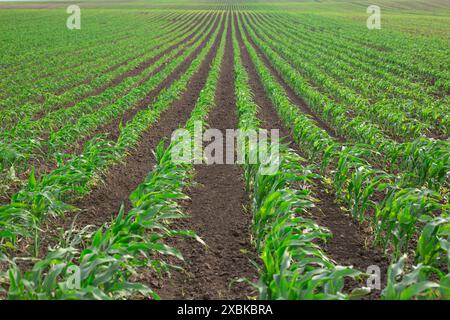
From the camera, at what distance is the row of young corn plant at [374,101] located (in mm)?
8675

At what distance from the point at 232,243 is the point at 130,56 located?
62.9 feet

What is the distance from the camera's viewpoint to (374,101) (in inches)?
479

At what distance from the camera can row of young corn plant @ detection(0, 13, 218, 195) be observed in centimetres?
573

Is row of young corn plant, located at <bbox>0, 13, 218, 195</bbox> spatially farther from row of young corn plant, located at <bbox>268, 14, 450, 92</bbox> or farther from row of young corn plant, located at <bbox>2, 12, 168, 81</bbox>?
row of young corn plant, located at <bbox>268, 14, 450, 92</bbox>

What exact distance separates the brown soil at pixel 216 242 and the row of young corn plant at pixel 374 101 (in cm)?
446

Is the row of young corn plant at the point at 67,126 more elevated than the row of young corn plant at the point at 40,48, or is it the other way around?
the row of young corn plant at the point at 40,48

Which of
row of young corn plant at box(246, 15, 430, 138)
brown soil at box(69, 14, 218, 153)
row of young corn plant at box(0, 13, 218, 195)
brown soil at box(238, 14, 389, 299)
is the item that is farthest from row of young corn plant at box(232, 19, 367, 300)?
row of young corn plant at box(246, 15, 430, 138)

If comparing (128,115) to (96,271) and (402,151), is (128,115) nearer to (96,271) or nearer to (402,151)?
(402,151)

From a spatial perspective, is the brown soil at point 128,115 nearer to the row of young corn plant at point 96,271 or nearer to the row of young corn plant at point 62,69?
the row of young corn plant at point 62,69

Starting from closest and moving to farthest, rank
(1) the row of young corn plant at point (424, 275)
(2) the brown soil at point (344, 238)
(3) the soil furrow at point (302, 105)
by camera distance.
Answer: (1) the row of young corn plant at point (424, 275), (2) the brown soil at point (344, 238), (3) the soil furrow at point (302, 105)

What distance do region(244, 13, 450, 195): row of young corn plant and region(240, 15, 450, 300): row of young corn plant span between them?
285 millimetres

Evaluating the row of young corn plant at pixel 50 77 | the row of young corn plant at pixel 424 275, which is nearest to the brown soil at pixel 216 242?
the row of young corn plant at pixel 424 275

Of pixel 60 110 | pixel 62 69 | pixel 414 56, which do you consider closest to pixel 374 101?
pixel 60 110

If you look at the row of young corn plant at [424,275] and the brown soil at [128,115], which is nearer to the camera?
the row of young corn plant at [424,275]
